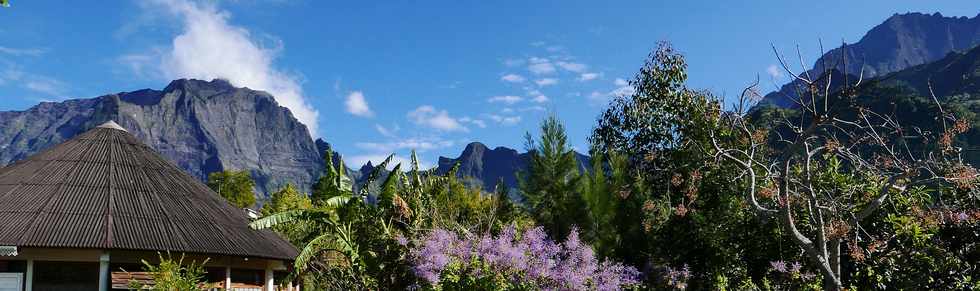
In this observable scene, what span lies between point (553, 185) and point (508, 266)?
752 cm

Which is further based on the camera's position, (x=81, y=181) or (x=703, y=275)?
(x=81, y=181)

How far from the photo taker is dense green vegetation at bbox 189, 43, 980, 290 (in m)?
11.1

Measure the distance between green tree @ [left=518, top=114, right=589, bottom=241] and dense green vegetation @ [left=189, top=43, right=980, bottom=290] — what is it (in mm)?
41

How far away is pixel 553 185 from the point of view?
20953 mm

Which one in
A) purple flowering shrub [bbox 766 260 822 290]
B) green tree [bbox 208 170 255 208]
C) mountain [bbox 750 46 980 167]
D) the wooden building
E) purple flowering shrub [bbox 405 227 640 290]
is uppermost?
mountain [bbox 750 46 980 167]

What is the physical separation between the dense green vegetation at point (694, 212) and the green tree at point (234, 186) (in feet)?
156

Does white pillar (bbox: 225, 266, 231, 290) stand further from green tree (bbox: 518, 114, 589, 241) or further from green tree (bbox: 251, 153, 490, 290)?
green tree (bbox: 518, 114, 589, 241)

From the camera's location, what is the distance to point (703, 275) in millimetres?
17250

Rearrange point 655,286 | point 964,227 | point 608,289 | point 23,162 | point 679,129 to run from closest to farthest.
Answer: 1. point 964,227
2. point 608,289
3. point 655,286
4. point 679,129
5. point 23,162

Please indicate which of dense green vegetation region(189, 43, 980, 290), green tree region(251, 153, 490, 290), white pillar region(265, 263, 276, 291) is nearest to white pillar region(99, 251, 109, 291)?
green tree region(251, 153, 490, 290)

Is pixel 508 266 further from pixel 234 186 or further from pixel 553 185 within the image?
pixel 234 186

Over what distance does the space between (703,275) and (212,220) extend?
509 inches

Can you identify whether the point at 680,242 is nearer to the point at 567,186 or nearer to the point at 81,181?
the point at 567,186

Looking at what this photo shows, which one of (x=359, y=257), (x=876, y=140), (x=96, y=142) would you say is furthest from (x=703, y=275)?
(x=96, y=142)
